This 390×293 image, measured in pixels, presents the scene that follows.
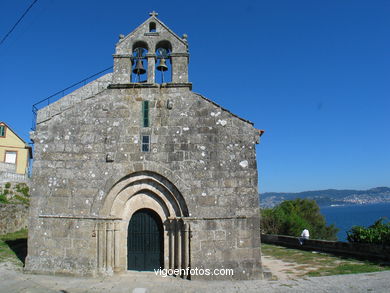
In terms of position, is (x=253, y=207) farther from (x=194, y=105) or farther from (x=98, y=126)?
(x=98, y=126)

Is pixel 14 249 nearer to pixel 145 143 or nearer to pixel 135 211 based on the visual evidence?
pixel 135 211

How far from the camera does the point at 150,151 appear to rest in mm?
9727

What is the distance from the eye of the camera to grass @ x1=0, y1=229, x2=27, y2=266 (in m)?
10.6

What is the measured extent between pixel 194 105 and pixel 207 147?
144cm

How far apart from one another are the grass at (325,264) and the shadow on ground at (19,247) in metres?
9.51

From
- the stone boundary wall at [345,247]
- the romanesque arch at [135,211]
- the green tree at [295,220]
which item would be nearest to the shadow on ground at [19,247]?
the romanesque arch at [135,211]

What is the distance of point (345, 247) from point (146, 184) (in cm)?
920

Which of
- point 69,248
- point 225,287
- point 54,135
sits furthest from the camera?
point 54,135

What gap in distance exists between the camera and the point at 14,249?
1244 cm

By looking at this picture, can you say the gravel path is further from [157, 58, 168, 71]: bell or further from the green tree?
the green tree

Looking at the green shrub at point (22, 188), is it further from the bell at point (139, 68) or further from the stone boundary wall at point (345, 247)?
the stone boundary wall at point (345, 247)

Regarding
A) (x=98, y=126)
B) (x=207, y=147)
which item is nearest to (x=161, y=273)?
(x=207, y=147)

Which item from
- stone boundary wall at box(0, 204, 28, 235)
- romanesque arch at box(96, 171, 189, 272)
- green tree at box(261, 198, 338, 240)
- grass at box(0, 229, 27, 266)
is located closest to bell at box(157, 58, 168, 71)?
romanesque arch at box(96, 171, 189, 272)

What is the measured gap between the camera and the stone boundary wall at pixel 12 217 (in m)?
16.5
